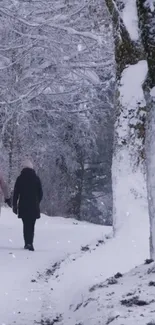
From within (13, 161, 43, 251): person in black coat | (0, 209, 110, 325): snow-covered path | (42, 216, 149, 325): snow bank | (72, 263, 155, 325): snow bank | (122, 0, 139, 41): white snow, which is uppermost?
(122, 0, 139, 41): white snow

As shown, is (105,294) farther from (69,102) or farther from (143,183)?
(69,102)

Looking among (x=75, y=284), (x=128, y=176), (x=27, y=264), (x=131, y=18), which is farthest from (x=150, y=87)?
(x=128, y=176)

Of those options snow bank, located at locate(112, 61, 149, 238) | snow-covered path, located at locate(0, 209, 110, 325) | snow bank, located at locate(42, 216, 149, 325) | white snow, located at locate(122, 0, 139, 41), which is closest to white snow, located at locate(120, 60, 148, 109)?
white snow, located at locate(122, 0, 139, 41)

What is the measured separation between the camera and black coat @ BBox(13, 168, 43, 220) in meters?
14.3

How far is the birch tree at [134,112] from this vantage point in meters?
8.43

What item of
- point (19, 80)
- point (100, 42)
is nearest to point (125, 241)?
point (100, 42)

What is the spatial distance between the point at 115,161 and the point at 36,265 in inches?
153

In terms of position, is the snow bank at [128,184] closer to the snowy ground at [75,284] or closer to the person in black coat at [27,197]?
the snowy ground at [75,284]

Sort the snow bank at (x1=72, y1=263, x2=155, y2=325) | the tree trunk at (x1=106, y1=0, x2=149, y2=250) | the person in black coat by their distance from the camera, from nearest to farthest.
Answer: the snow bank at (x1=72, y1=263, x2=155, y2=325) → the tree trunk at (x1=106, y1=0, x2=149, y2=250) → the person in black coat

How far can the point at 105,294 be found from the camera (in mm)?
7137

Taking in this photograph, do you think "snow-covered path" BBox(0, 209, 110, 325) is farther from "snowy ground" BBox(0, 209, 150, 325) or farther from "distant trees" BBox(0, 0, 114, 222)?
"distant trees" BBox(0, 0, 114, 222)

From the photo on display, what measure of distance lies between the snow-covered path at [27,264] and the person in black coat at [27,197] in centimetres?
64

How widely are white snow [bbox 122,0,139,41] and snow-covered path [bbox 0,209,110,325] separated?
11.5 feet

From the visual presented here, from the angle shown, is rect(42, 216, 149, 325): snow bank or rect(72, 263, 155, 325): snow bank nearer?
rect(72, 263, 155, 325): snow bank
